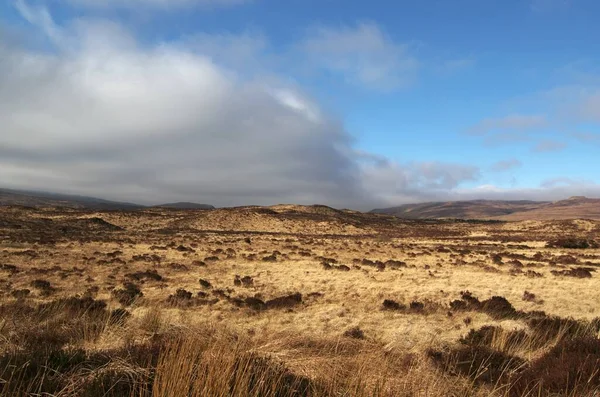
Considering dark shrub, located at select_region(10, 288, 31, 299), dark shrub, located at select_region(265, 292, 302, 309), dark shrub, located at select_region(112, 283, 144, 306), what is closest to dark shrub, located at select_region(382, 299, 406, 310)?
dark shrub, located at select_region(265, 292, 302, 309)

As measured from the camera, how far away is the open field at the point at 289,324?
3.64 meters

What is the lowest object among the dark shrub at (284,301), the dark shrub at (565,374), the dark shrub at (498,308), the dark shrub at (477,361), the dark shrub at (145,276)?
the dark shrub at (145,276)

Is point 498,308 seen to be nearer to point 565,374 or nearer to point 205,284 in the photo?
point 565,374

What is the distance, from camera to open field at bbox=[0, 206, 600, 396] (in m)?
3.64

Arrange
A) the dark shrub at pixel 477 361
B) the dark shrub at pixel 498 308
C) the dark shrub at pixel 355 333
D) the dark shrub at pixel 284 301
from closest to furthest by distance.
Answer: the dark shrub at pixel 477 361 → the dark shrub at pixel 355 333 → the dark shrub at pixel 498 308 → the dark shrub at pixel 284 301

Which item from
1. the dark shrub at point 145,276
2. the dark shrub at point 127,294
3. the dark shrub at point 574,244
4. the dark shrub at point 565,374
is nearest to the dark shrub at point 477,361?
the dark shrub at point 565,374

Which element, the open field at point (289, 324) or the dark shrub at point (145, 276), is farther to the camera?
the dark shrub at point (145, 276)

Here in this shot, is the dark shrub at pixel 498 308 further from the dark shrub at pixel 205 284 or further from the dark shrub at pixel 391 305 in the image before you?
the dark shrub at pixel 205 284

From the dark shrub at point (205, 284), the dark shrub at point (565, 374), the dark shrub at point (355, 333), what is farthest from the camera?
the dark shrub at point (205, 284)

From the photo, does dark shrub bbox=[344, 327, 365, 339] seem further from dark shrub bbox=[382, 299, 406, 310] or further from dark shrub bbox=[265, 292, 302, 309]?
dark shrub bbox=[265, 292, 302, 309]

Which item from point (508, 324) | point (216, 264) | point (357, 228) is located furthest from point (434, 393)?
point (357, 228)

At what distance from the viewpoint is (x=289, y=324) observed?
10812 millimetres

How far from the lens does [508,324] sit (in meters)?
9.86

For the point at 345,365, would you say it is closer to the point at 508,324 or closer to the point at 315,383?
the point at 315,383
